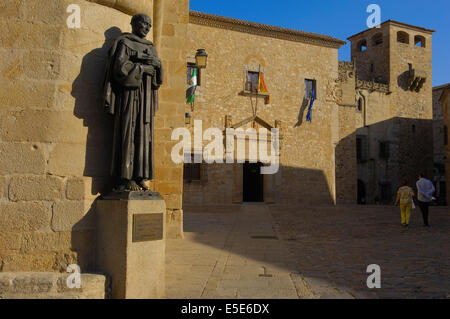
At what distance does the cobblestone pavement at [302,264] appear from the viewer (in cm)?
407

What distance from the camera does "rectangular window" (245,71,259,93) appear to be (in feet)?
70.2

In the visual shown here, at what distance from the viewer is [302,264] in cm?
551

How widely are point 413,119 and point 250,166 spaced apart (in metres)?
16.1

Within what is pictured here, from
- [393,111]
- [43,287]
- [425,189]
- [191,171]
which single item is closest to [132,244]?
[43,287]

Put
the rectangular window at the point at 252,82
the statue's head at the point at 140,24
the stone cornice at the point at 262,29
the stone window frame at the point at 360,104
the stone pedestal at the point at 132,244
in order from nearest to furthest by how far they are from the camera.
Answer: the stone pedestal at the point at 132,244, the statue's head at the point at 140,24, the stone cornice at the point at 262,29, the rectangular window at the point at 252,82, the stone window frame at the point at 360,104

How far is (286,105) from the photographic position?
2220cm

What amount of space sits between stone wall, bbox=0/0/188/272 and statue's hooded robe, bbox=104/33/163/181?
10.4 inches

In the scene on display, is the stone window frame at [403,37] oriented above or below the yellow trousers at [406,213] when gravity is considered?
above

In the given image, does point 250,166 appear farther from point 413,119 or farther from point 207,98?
point 413,119

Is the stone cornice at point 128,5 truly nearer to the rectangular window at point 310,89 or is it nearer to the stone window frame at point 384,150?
the rectangular window at point 310,89

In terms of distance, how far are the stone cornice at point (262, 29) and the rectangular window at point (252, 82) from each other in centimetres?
225

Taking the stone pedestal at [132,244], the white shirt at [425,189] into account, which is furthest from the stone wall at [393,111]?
the stone pedestal at [132,244]

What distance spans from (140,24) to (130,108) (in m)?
0.90

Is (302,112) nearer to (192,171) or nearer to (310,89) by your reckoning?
(310,89)
